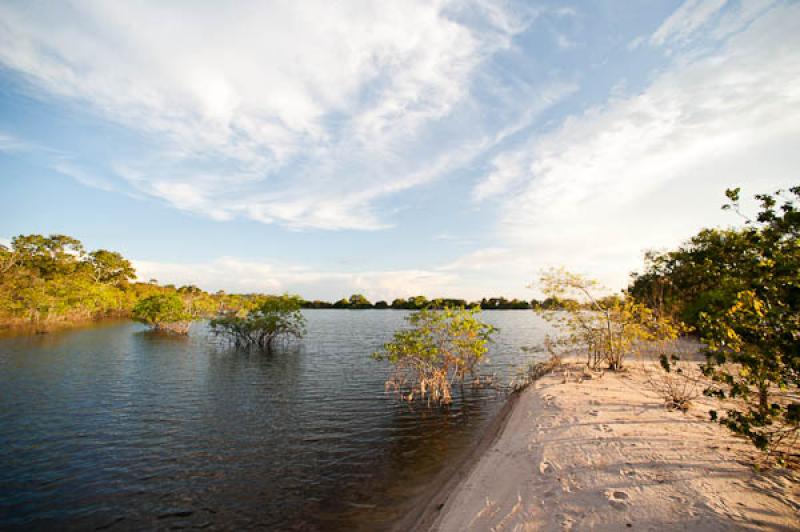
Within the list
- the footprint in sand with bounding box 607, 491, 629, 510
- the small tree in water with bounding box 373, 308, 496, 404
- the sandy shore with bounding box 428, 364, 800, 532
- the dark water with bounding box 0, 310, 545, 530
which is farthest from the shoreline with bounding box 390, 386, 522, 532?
the small tree in water with bounding box 373, 308, 496, 404

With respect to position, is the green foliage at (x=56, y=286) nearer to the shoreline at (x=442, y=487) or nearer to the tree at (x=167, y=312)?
the tree at (x=167, y=312)

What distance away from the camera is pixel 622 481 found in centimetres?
793

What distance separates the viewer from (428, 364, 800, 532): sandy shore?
6.57m

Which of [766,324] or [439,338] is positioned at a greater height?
[766,324]

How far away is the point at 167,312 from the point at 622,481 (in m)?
65.4

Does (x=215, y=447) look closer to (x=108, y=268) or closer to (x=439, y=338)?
(x=439, y=338)

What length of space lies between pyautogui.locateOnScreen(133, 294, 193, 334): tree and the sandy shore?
60.4 metres

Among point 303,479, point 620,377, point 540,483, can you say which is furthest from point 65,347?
point 620,377

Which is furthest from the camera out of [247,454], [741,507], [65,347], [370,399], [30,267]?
[30,267]

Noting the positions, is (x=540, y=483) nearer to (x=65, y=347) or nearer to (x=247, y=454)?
(x=247, y=454)

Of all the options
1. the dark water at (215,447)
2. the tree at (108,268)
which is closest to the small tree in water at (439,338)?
the dark water at (215,447)

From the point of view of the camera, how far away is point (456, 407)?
20828mm

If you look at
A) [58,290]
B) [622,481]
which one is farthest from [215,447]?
[58,290]

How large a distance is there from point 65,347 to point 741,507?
57257mm
